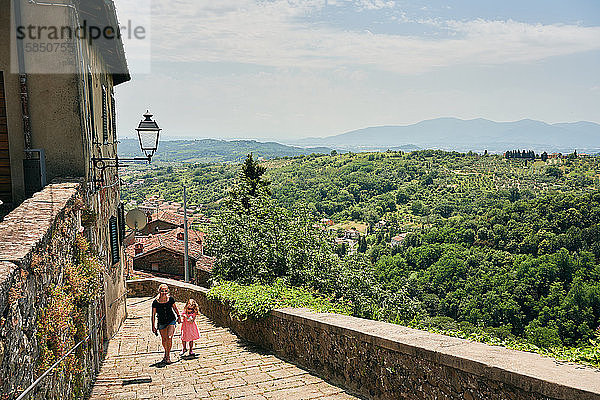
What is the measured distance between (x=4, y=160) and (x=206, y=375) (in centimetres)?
379

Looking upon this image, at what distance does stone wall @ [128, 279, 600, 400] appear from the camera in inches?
135

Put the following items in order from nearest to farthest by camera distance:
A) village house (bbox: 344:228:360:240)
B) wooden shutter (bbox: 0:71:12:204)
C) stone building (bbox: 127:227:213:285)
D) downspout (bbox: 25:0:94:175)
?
downspout (bbox: 25:0:94:175) → wooden shutter (bbox: 0:71:12:204) → stone building (bbox: 127:227:213:285) → village house (bbox: 344:228:360:240)

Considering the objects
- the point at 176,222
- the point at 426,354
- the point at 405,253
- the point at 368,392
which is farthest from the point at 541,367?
the point at 405,253

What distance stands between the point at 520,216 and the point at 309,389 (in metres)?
69.2

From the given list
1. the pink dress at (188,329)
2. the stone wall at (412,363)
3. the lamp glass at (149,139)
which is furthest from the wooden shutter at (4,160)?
the stone wall at (412,363)

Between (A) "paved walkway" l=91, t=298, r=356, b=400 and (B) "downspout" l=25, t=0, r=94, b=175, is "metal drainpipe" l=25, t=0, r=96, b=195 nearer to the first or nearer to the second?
(B) "downspout" l=25, t=0, r=94, b=175

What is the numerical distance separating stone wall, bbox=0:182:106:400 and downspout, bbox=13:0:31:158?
87 cm

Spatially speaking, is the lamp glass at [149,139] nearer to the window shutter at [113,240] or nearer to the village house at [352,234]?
the window shutter at [113,240]

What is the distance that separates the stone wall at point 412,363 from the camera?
3438 millimetres

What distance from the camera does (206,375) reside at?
670 cm

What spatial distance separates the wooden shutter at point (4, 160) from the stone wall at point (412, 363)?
4.10 m

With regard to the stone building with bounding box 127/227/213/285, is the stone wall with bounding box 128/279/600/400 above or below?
above

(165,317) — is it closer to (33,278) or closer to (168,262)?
(33,278)

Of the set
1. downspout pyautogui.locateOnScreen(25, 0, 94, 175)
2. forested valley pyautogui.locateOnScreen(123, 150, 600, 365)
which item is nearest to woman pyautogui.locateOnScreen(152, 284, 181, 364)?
forested valley pyautogui.locateOnScreen(123, 150, 600, 365)
